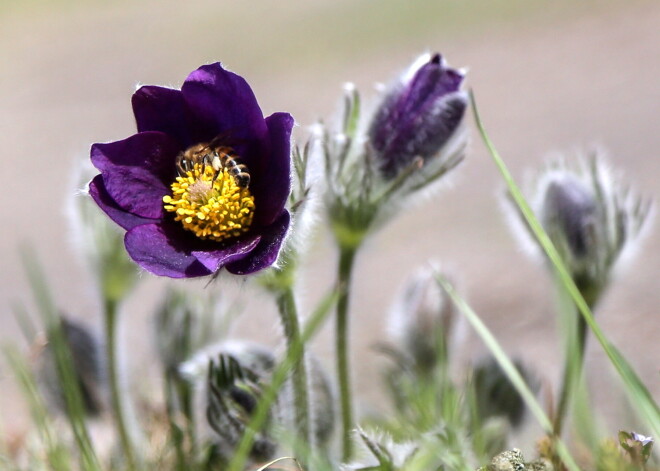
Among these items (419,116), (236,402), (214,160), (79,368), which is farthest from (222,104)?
(79,368)

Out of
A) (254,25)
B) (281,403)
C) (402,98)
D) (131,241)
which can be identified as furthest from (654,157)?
(254,25)

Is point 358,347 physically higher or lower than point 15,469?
lower

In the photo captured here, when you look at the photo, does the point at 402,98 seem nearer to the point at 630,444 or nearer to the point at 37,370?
the point at 630,444

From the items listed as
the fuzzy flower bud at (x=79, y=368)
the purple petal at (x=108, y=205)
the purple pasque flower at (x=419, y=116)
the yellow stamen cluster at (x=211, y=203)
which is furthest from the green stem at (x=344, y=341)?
the fuzzy flower bud at (x=79, y=368)

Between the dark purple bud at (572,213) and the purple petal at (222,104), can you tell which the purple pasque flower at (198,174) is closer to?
the purple petal at (222,104)

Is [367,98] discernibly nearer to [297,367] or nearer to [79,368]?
[79,368]

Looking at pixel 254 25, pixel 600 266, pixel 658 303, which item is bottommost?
pixel 658 303

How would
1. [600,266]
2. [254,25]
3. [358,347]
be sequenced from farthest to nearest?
[254,25], [358,347], [600,266]

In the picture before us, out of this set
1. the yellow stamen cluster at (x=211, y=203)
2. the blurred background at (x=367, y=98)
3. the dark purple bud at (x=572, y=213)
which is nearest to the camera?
the yellow stamen cluster at (x=211, y=203)
